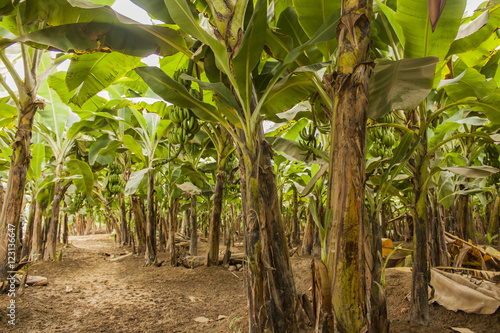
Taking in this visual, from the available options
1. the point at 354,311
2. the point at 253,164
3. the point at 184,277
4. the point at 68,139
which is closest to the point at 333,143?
the point at 253,164

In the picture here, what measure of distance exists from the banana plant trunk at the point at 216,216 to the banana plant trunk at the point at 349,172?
3.38 m

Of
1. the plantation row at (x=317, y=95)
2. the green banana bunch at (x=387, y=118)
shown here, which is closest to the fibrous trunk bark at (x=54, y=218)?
the plantation row at (x=317, y=95)

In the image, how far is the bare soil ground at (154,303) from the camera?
229 cm

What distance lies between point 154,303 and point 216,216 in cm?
163

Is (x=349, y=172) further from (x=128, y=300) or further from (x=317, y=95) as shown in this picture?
(x=128, y=300)

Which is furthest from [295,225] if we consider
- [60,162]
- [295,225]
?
[60,162]

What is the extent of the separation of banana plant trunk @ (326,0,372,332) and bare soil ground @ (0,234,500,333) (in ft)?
3.46

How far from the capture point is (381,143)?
2539mm

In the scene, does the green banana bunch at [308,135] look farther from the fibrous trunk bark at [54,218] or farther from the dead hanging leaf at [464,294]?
the fibrous trunk bark at [54,218]

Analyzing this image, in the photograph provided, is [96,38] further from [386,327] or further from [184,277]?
[184,277]

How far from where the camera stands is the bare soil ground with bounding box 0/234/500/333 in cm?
229

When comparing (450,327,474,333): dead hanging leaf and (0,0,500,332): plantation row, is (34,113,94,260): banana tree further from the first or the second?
(450,327,474,333): dead hanging leaf

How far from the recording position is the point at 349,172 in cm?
115

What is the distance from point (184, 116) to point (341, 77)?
160cm
